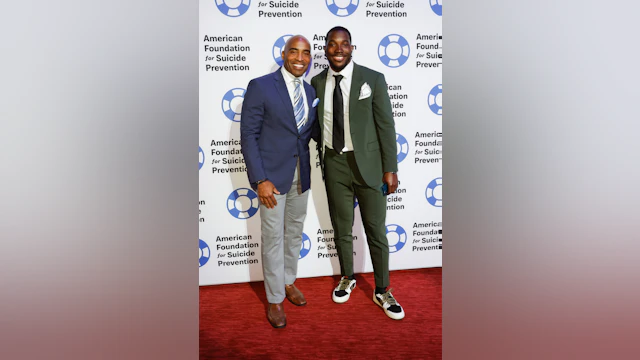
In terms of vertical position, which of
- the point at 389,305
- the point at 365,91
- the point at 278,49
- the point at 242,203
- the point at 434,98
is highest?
the point at 278,49

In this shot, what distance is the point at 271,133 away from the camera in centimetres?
252

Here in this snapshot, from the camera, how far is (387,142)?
267 cm

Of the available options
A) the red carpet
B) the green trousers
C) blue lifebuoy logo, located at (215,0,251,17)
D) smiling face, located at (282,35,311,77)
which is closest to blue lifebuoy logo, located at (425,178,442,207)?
the red carpet

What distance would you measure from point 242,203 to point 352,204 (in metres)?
0.98

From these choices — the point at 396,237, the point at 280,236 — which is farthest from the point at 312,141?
the point at 396,237

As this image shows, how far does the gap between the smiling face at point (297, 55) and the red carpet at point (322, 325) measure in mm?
1716

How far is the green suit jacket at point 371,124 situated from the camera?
2.65 metres

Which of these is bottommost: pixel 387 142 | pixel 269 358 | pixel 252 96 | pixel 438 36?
pixel 269 358

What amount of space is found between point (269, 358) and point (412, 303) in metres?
1.21

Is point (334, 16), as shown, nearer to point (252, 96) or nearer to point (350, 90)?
point (350, 90)

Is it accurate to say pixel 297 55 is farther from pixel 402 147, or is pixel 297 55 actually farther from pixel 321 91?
pixel 402 147

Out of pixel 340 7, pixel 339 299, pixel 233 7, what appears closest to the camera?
pixel 339 299

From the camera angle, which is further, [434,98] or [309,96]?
[434,98]
